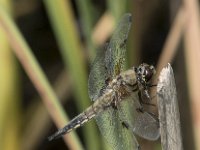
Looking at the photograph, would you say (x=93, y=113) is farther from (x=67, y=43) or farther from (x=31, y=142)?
(x=31, y=142)

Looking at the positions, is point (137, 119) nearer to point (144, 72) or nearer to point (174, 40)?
point (144, 72)

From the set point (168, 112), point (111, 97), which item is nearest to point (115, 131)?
point (111, 97)

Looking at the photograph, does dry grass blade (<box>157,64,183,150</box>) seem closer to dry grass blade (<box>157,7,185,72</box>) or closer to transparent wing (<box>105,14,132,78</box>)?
transparent wing (<box>105,14,132,78</box>)

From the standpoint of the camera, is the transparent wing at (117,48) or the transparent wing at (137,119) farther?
the transparent wing at (117,48)

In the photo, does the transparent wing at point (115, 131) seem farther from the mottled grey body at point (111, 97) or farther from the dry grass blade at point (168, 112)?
the dry grass blade at point (168, 112)

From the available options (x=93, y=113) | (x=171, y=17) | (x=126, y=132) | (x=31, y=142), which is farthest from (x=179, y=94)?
(x=126, y=132)

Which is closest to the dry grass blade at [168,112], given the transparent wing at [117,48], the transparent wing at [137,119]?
the transparent wing at [137,119]
